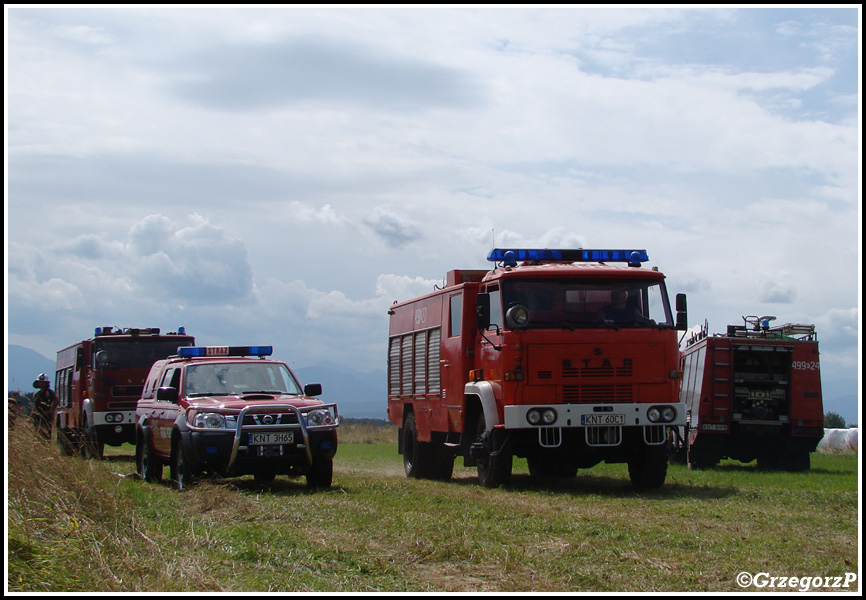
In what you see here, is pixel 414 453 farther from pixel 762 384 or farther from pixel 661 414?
pixel 762 384

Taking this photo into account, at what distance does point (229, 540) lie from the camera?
363 inches

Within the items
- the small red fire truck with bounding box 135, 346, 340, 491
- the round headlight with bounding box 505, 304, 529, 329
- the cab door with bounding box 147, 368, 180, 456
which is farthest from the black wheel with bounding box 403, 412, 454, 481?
the round headlight with bounding box 505, 304, 529, 329

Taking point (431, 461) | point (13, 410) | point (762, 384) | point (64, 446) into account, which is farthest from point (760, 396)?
point (13, 410)

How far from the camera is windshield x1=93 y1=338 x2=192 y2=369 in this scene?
939 inches

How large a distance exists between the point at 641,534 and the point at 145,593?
4611 millimetres

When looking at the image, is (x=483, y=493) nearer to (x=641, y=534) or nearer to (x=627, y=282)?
(x=627, y=282)

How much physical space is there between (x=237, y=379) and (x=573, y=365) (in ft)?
16.7

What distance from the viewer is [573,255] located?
14867 millimetres

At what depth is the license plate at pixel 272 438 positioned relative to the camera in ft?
45.3

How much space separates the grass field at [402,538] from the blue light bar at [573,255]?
3320 mm

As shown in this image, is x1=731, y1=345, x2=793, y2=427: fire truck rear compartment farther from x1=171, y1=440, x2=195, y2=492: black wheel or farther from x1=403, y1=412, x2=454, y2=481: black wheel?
x1=171, y1=440, x2=195, y2=492: black wheel

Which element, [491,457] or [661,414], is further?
[491,457]

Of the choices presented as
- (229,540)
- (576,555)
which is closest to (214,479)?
(229,540)

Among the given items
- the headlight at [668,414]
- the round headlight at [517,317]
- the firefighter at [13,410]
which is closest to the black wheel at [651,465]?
the headlight at [668,414]
